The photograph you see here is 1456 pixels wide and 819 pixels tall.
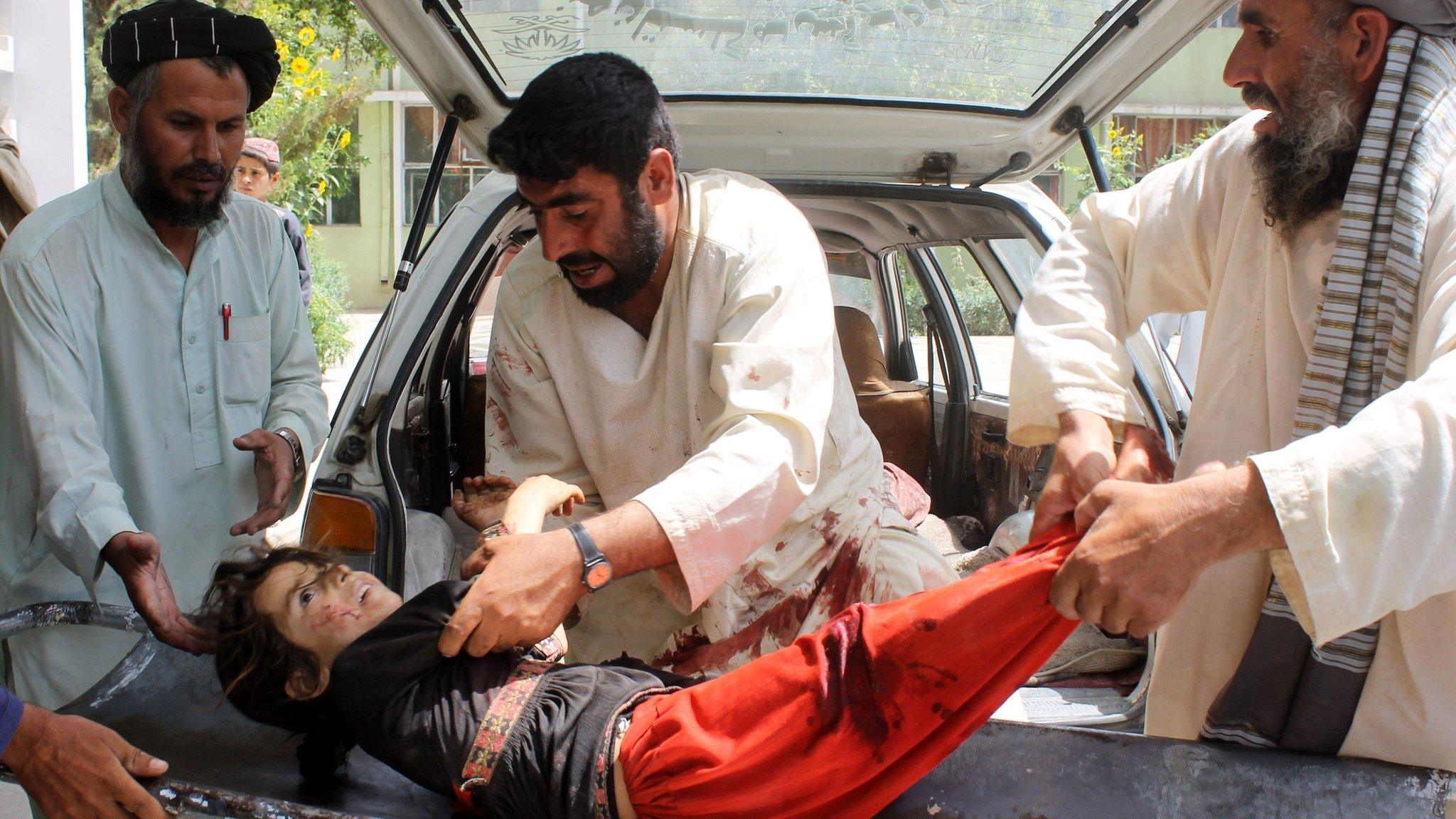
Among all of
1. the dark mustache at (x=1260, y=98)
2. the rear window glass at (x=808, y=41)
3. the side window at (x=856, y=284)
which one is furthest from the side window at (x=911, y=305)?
the dark mustache at (x=1260, y=98)

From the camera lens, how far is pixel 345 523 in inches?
106

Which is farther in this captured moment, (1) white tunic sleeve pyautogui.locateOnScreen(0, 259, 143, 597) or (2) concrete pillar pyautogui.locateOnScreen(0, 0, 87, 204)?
(2) concrete pillar pyautogui.locateOnScreen(0, 0, 87, 204)

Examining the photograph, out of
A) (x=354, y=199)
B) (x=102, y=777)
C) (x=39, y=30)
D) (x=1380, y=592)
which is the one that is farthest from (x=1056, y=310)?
(x=354, y=199)

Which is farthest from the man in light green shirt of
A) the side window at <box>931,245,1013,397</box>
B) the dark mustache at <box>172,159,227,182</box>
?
the side window at <box>931,245,1013,397</box>

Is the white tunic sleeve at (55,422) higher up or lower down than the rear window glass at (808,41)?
lower down

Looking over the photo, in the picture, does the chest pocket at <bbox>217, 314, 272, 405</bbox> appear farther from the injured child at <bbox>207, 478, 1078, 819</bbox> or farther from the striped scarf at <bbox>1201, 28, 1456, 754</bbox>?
the striped scarf at <bbox>1201, 28, 1456, 754</bbox>

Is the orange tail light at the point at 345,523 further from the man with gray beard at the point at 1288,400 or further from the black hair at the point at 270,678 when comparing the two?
the man with gray beard at the point at 1288,400

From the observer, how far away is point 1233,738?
192 centimetres

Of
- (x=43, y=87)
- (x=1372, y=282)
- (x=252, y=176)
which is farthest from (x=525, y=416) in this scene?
(x=43, y=87)

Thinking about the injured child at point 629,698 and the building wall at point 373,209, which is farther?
the building wall at point 373,209

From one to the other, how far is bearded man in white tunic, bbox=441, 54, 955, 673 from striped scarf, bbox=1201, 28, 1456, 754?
86 cm

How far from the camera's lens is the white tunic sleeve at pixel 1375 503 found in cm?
144

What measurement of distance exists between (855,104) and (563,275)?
1.20 m

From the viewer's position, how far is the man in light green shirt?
2549 mm
